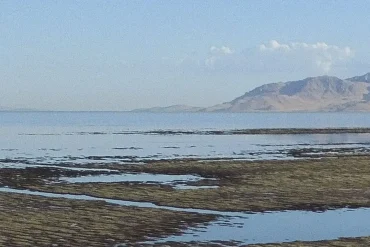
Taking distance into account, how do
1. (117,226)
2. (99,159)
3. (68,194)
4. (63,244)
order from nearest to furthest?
(63,244) < (117,226) < (68,194) < (99,159)

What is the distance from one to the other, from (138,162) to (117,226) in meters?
31.5

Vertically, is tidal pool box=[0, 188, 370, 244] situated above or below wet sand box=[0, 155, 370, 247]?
below

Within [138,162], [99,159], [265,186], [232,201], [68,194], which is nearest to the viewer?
[232,201]

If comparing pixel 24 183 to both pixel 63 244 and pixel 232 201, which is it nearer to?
pixel 232 201

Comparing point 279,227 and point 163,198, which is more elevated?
point 163,198

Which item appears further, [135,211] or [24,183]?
[24,183]

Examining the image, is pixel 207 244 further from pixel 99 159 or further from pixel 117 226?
pixel 99 159

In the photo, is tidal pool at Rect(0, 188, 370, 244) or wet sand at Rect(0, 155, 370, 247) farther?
tidal pool at Rect(0, 188, 370, 244)

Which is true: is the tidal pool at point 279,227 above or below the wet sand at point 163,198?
below

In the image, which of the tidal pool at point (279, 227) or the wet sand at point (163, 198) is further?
the tidal pool at point (279, 227)


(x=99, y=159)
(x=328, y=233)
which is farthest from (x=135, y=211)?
(x=99, y=159)

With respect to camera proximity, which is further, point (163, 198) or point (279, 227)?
point (163, 198)

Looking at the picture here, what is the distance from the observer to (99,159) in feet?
190

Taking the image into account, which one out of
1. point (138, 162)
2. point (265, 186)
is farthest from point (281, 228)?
point (138, 162)
